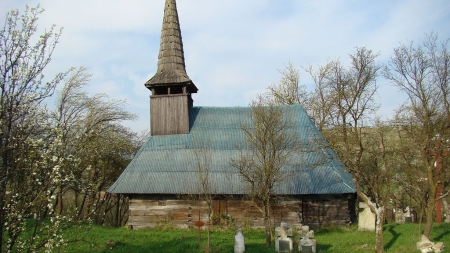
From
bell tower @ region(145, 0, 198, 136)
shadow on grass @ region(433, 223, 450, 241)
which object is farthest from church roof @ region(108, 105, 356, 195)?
shadow on grass @ region(433, 223, 450, 241)

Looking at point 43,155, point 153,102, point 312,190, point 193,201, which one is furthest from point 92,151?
point 43,155

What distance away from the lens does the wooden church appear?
683 inches

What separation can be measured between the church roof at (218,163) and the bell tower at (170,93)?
1.92ft

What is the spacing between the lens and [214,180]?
17625 mm

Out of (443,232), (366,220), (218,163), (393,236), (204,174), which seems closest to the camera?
(443,232)

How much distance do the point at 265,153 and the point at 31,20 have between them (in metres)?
8.86

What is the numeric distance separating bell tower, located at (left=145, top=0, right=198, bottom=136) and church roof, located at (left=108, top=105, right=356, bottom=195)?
58 centimetres

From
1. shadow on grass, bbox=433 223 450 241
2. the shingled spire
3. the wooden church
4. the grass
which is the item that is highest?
the shingled spire

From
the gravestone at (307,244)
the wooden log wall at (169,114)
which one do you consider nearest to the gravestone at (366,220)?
the gravestone at (307,244)

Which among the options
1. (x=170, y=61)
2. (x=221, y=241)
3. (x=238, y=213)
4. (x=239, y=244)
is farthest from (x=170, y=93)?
(x=239, y=244)

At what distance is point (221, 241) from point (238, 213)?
3703 mm

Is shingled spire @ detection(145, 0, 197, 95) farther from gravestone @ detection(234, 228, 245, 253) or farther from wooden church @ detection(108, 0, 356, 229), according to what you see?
gravestone @ detection(234, 228, 245, 253)

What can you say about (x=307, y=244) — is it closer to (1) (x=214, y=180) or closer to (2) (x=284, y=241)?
(2) (x=284, y=241)

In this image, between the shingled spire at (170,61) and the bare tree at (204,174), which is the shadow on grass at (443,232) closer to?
the bare tree at (204,174)
